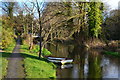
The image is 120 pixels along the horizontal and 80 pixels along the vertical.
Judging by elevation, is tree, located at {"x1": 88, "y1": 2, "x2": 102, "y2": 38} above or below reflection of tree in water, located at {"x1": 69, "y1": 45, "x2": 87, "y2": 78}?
above

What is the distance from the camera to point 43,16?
47.2ft

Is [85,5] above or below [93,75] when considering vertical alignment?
above

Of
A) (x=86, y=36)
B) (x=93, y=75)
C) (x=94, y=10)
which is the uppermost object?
(x=94, y=10)

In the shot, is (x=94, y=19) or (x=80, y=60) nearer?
(x=80, y=60)

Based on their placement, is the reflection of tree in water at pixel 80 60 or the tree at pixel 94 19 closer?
the reflection of tree in water at pixel 80 60

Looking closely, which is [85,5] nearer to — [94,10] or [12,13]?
[94,10]

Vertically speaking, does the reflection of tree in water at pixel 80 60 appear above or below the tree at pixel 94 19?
below

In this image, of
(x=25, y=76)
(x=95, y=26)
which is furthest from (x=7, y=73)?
(x=95, y=26)

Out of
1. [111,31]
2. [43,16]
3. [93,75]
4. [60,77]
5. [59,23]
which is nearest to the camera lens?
[60,77]

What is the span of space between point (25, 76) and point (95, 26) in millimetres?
22742

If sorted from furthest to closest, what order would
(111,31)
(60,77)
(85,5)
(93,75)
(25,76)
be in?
(111,31) → (85,5) → (93,75) → (60,77) → (25,76)

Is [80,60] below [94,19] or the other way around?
below

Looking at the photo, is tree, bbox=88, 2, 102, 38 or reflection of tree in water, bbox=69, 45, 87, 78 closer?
reflection of tree in water, bbox=69, 45, 87, 78

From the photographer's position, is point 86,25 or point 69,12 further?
point 86,25
